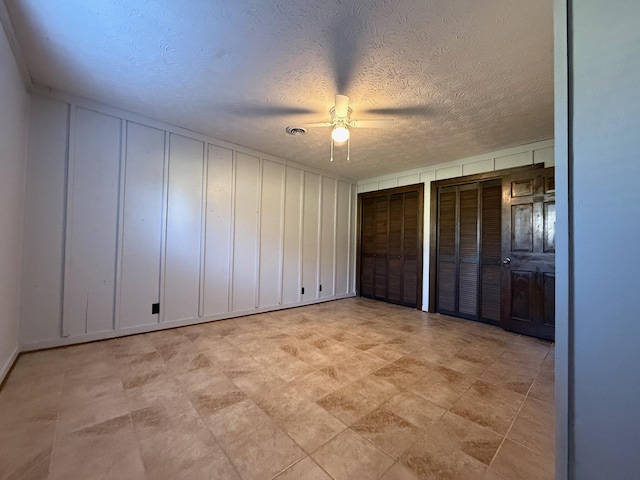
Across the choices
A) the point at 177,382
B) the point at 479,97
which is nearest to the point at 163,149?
the point at 177,382

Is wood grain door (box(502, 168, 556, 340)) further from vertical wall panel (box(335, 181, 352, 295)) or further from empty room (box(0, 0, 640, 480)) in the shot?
vertical wall panel (box(335, 181, 352, 295))

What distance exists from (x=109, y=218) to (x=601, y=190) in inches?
150

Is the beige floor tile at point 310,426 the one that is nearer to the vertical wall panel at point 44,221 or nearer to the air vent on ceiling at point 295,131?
the vertical wall panel at point 44,221

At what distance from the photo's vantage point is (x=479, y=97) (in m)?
2.40

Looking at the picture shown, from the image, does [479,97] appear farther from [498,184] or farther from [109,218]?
[109,218]

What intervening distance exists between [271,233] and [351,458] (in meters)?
3.29

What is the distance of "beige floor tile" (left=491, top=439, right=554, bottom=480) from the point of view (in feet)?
4.09

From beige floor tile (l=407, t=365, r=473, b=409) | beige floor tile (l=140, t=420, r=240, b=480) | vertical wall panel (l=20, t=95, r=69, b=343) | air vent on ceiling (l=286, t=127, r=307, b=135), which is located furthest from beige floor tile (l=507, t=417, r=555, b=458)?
vertical wall panel (l=20, t=95, r=69, b=343)

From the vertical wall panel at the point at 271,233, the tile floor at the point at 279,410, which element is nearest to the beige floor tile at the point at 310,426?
the tile floor at the point at 279,410

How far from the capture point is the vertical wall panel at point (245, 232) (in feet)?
12.6

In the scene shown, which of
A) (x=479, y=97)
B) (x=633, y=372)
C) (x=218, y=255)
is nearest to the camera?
(x=633, y=372)

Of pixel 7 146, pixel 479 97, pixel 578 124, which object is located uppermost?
pixel 479 97

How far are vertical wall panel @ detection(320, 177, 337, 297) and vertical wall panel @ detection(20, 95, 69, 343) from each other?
358cm

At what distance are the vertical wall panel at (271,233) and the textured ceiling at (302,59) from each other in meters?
1.16
